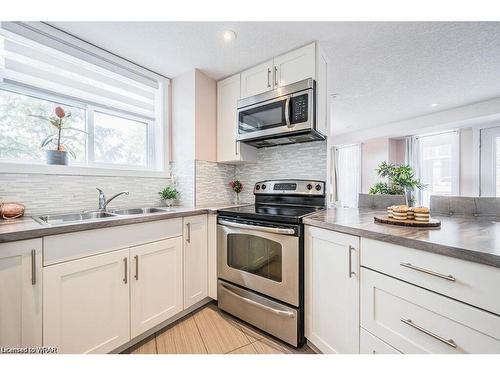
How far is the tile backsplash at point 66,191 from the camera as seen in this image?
1396 mm

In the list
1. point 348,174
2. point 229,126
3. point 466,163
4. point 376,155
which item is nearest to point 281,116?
point 229,126

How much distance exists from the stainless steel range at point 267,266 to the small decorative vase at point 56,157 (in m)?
1.22

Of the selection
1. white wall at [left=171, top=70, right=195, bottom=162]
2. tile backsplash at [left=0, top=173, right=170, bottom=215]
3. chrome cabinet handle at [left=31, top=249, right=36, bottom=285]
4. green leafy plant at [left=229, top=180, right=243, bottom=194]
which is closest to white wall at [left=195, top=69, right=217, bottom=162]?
white wall at [left=171, top=70, right=195, bottom=162]

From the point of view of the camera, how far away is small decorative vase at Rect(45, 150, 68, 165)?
1.53m

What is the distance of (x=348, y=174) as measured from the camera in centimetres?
593

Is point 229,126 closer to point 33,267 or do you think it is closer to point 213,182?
point 213,182

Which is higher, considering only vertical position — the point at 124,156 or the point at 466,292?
the point at 124,156

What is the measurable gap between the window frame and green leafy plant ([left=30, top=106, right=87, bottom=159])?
0.37 feet

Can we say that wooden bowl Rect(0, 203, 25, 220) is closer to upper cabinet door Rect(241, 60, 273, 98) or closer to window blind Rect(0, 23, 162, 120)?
window blind Rect(0, 23, 162, 120)

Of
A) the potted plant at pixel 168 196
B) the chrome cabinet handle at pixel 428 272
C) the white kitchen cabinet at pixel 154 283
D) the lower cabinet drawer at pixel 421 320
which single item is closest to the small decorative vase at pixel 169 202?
the potted plant at pixel 168 196
